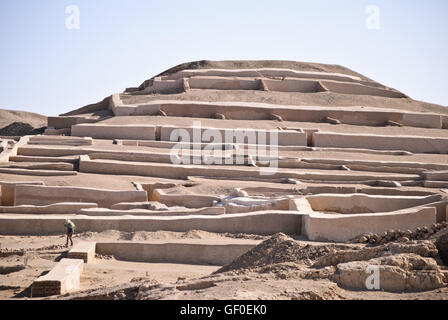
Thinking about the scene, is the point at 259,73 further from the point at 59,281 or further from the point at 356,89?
the point at 59,281

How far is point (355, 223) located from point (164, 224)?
3.21 meters

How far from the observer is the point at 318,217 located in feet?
34.2

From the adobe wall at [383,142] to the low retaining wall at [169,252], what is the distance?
11766 mm

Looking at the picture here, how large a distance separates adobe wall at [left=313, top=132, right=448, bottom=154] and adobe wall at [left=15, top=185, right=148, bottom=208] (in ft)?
31.3

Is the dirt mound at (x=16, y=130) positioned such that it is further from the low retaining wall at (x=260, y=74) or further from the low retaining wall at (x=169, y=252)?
the low retaining wall at (x=169, y=252)

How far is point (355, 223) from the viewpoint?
10.7 metres

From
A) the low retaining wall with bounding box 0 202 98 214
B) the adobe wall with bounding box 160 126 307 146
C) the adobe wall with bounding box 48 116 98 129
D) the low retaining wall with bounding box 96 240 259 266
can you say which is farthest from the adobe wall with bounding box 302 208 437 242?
the adobe wall with bounding box 48 116 98 129

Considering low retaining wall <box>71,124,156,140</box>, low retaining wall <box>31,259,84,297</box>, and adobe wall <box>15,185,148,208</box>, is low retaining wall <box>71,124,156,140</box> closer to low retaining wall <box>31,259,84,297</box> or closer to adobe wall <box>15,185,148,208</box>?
adobe wall <box>15,185,148,208</box>

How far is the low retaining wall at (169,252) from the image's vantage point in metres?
9.45

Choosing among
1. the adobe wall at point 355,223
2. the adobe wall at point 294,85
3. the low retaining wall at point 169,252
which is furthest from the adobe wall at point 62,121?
the adobe wall at point 355,223

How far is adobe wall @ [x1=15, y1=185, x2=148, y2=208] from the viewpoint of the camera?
1243cm

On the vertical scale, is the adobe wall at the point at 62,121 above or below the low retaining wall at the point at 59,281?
above
